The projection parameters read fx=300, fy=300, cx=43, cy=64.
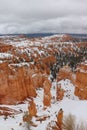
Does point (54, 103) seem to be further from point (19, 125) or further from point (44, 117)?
point (19, 125)

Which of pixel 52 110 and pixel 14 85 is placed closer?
pixel 52 110

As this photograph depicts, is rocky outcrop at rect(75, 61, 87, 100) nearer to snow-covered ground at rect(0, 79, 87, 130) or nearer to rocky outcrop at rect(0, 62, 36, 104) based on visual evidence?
snow-covered ground at rect(0, 79, 87, 130)

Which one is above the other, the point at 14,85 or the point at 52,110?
the point at 14,85

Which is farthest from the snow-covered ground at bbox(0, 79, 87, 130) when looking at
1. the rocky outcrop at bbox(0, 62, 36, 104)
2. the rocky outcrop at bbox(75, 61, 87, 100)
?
the rocky outcrop at bbox(0, 62, 36, 104)

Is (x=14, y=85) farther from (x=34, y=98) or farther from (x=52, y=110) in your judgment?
(x=52, y=110)

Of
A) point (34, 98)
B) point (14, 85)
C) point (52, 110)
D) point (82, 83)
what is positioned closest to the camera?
point (52, 110)

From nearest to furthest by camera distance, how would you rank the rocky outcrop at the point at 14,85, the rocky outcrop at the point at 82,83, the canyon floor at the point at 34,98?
the canyon floor at the point at 34,98
the rocky outcrop at the point at 14,85
the rocky outcrop at the point at 82,83

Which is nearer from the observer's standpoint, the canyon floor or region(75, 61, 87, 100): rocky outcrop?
the canyon floor

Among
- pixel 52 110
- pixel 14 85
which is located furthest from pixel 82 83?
pixel 14 85

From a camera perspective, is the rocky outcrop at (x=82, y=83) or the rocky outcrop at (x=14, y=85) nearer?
the rocky outcrop at (x=14, y=85)

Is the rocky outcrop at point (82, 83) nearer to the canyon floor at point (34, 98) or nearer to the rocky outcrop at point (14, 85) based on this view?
the canyon floor at point (34, 98)

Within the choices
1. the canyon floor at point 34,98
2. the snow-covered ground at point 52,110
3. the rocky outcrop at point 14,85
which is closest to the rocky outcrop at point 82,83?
the canyon floor at point 34,98

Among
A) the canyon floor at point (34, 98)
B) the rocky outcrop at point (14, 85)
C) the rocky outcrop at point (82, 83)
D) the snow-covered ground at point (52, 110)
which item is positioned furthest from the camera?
the rocky outcrop at point (82, 83)

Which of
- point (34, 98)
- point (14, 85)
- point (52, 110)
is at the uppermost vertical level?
point (14, 85)
